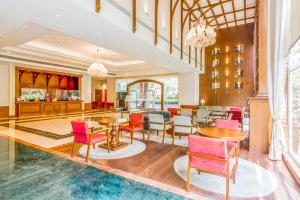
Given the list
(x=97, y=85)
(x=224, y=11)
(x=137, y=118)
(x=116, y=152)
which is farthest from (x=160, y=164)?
(x=97, y=85)

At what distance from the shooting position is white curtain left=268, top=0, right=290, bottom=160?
10.0ft

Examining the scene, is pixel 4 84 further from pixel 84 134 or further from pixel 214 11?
pixel 214 11

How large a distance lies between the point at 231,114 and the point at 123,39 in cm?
489

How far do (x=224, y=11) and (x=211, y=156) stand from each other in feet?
28.0

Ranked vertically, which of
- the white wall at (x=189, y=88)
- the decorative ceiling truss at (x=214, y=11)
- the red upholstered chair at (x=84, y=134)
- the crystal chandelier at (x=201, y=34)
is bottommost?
the red upholstered chair at (x=84, y=134)

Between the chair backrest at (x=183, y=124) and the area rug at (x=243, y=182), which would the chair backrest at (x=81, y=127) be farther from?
the chair backrest at (x=183, y=124)

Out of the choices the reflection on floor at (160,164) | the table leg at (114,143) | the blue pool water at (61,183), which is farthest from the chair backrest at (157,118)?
the blue pool water at (61,183)

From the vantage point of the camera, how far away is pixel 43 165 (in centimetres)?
313

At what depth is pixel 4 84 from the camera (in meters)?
9.11

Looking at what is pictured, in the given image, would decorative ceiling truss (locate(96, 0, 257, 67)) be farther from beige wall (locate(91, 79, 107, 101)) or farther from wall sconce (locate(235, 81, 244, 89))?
beige wall (locate(91, 79, 107, 101))

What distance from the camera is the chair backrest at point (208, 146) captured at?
2.09 m

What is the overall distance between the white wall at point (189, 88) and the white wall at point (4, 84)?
Result: 999 centimetres

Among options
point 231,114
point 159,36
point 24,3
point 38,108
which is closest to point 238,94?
point 231,114

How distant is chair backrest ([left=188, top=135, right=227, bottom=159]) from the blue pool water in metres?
0.67
